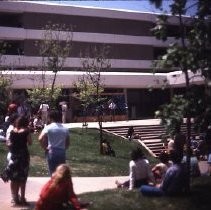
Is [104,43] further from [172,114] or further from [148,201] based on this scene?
[172,114]

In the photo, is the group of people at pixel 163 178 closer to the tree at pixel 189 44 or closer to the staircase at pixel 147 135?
the tree at pixel 189 44

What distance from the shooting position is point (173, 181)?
9312 millimetres

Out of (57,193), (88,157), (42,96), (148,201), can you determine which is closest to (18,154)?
(57,193)

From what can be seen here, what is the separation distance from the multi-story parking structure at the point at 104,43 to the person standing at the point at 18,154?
1092 inches

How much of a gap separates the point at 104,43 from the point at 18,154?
3848 cm

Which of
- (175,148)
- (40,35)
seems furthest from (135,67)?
(175,148)

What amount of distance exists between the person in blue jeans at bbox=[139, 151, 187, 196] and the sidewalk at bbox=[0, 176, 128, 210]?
91.5 inches

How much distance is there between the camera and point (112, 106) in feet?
122

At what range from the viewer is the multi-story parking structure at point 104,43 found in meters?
41.6

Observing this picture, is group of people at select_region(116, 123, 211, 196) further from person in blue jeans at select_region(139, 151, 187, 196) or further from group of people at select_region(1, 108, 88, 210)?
group of people at select_region(1, 108, 88, 210)

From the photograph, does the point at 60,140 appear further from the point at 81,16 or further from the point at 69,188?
the point at 81,16

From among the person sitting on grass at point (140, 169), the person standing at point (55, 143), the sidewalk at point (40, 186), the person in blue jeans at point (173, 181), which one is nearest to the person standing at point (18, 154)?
the person standing at point (55, 143)

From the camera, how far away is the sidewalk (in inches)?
419

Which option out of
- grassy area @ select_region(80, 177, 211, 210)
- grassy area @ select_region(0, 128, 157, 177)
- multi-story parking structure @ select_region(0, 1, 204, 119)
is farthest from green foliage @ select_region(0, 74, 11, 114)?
grassy area @ select_region(80, 177, 211, 210)
